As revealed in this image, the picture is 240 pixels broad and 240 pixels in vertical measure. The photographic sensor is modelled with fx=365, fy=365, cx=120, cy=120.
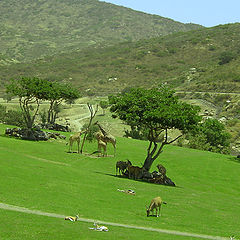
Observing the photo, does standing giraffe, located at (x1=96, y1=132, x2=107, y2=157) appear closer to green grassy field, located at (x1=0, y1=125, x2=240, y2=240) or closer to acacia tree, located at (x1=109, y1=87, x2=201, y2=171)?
green grassy field, located at (x1=0, y1=125, x2=240, y2=240)

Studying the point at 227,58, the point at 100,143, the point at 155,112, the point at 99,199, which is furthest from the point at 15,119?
the point at 227,58

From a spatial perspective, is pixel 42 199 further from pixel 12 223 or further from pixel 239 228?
pixel 239 228

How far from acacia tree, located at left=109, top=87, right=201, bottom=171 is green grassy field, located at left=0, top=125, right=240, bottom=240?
19.4ft

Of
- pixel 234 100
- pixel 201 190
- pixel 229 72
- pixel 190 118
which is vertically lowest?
pixel 201 190

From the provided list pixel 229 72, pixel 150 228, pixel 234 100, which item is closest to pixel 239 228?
pixel 150 228

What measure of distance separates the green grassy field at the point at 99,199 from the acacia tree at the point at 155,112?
590cm

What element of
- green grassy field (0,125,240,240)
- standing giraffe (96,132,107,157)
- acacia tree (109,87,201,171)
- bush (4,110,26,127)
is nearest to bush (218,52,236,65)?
bush (4,110,26,127)

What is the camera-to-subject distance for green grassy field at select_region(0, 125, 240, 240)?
15977 millimetres

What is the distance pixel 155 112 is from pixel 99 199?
14.4 m

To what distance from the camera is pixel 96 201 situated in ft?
76.6

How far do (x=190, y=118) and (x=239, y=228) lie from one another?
17198mm

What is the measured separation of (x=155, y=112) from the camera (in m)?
36.2

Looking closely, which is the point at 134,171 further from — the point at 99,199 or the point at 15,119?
the point at 15,119

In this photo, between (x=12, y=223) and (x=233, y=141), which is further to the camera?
(x=233, y=141)
